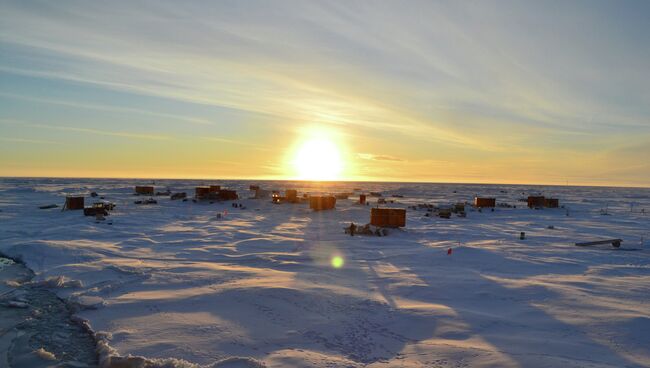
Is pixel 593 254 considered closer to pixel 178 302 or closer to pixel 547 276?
pixel 547 276

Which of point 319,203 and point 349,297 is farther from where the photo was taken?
point 319,203

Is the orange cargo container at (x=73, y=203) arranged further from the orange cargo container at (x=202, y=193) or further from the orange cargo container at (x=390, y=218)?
the orange cargo container at (x=390, y=218)

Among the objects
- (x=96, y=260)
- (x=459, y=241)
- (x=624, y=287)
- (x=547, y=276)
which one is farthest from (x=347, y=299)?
(x=459, y=241)

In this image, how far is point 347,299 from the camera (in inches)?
511

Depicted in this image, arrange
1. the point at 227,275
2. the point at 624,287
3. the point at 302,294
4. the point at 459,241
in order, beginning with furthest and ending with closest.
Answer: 1. the point at 459,241
2. the point at 227,275
3. the point at 624,287
4. the point at 302,294

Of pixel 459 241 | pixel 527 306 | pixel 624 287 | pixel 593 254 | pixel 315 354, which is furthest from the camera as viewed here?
pixel 459 241

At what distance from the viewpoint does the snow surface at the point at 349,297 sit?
934 centimetres

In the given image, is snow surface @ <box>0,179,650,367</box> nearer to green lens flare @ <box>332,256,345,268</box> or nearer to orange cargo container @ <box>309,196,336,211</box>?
green lens flare @ <box>332,256,345,268</box>

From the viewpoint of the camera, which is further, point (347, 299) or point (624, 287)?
point (624, 287)

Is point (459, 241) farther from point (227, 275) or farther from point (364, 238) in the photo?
point (227, 275)

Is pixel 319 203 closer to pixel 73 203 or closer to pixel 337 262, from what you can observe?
pixel 73 203

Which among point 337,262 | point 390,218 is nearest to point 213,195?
point 390,218

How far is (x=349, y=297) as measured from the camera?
13.2 m

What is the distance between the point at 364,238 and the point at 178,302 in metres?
15.5
